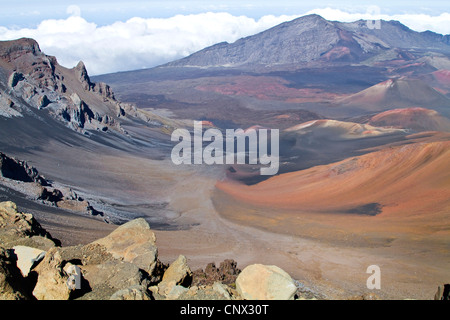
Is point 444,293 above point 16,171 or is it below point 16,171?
below

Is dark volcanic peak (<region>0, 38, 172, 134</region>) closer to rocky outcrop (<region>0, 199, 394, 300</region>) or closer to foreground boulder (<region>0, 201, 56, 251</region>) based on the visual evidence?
foreground boulder (<region>0, 201, 56, 251</region>)

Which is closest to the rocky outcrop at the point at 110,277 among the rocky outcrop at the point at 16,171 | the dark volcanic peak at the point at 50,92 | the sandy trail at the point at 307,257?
the sandy trail at the point at 307,257

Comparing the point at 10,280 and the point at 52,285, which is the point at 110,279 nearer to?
the point at 52,285

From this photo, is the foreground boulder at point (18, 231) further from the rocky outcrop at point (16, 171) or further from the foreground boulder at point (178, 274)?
the rocky outcrop at point (16, 171)

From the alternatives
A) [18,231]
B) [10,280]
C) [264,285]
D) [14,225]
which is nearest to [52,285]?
[10,280]

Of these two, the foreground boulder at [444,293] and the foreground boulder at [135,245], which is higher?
the foreground boulder at [135,245]
